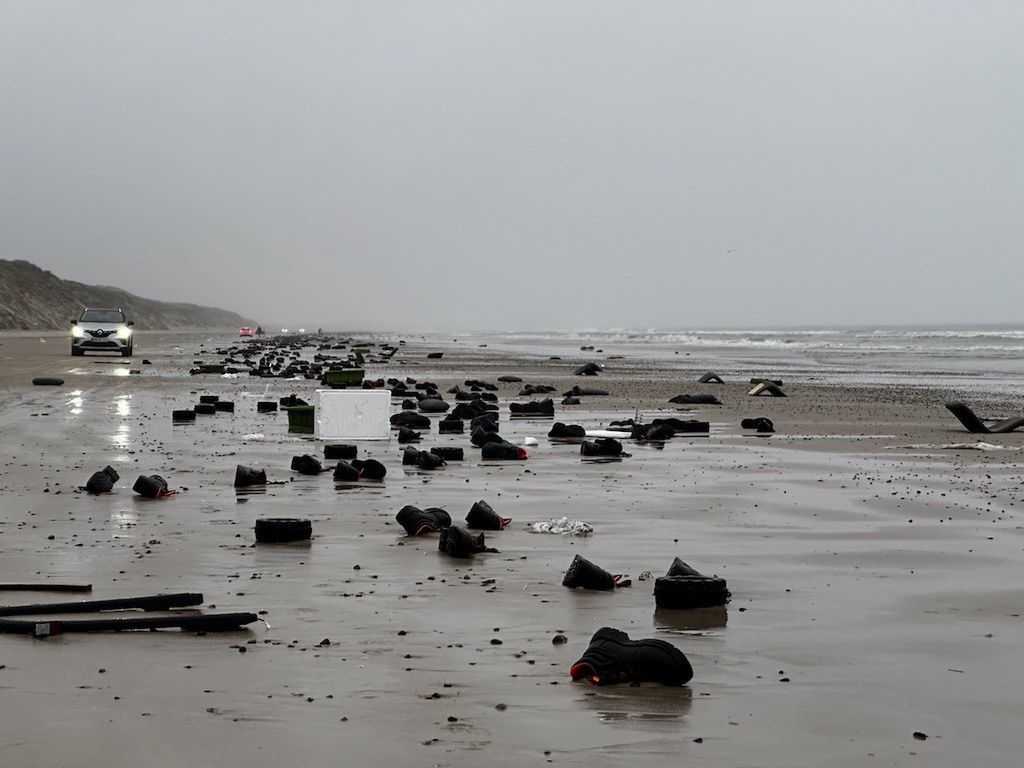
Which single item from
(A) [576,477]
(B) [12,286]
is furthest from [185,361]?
(B) [12,286]

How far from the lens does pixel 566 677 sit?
192 inches

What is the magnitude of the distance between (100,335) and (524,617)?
38.7 meters

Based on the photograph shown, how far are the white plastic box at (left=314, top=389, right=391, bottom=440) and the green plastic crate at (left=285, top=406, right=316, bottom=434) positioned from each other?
0.45m

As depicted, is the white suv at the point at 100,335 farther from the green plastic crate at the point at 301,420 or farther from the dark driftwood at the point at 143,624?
the dark driftwood at the point at 143,624

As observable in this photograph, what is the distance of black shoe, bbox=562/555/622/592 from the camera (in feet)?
21.5

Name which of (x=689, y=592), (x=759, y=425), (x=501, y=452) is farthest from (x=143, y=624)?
(x=759, y=425)

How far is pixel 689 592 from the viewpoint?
19.9 feet

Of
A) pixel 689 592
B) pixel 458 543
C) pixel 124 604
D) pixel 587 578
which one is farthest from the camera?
pixel 458 543

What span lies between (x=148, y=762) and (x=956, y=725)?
279cm

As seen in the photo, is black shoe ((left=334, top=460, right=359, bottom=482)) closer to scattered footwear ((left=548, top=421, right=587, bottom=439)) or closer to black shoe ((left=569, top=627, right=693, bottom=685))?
scattered footwear ((left=548, top=421, right=587, bottom=439))

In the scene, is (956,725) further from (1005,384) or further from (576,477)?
(1005,384)

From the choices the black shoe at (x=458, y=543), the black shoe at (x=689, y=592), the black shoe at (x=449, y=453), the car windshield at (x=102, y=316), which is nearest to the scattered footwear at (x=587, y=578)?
the black shoe at (x=689, y=592)

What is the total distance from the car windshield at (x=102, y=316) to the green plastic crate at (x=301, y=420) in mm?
29495

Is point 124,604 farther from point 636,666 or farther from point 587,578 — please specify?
point 636,666
